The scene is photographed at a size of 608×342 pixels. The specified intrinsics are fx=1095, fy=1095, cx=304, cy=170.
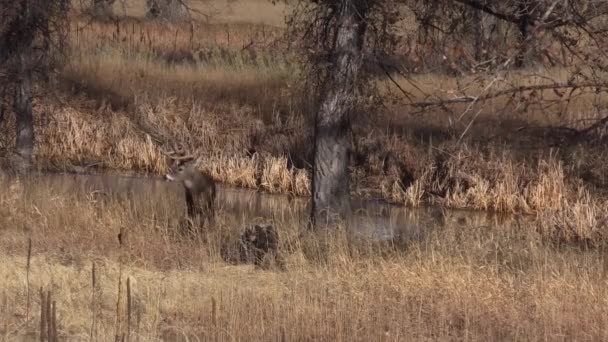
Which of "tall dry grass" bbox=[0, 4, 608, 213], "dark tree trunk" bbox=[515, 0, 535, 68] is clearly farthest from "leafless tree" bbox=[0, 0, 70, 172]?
"dark tree trunk" bbox=[515, 0, 535, 68]

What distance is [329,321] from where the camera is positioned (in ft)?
28.4

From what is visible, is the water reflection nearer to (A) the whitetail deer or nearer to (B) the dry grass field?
(B) the dry grass field

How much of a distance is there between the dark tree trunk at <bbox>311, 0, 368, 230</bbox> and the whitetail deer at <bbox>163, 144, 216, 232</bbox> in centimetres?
138

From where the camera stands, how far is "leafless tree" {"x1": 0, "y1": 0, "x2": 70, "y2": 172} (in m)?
14.4

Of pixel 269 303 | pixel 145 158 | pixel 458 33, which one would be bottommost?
pixel 145 158

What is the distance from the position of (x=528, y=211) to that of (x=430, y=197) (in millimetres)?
1964

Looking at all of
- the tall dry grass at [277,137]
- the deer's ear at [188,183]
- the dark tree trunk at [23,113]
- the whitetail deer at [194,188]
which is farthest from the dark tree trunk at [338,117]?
the dark tree trunk at [23,113]

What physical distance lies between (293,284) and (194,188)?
4.24m

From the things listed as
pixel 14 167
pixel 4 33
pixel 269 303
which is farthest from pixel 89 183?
pixel 269 303

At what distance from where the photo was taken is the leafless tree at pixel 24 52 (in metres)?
14.4

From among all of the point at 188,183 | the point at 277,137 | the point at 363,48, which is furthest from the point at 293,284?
the point at 277,137

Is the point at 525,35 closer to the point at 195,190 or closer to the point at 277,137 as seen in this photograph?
the point at 195,190

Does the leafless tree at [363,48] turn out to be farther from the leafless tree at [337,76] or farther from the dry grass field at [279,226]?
the dry grass field at [279,226]

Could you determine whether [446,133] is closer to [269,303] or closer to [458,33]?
[458,33]
